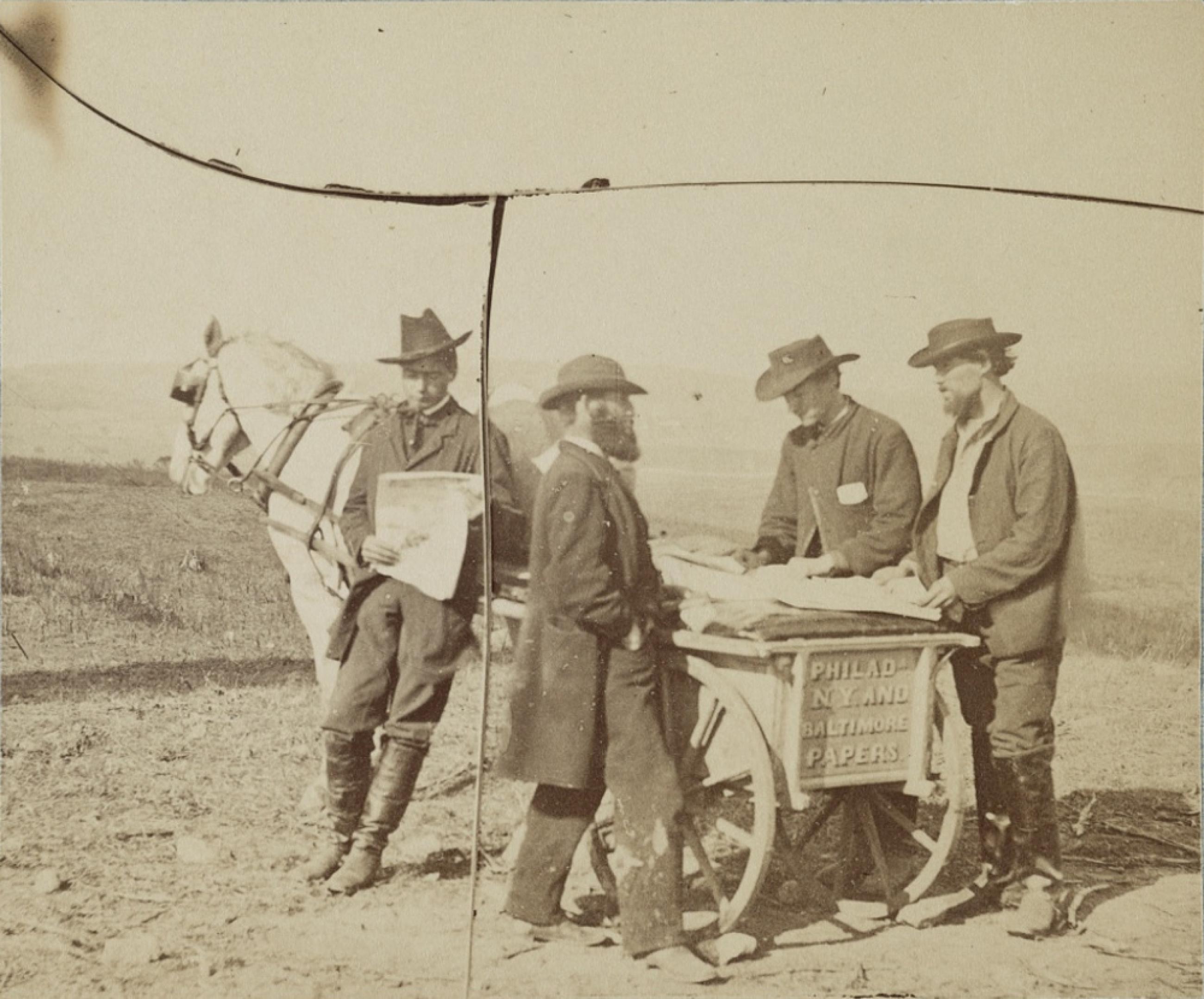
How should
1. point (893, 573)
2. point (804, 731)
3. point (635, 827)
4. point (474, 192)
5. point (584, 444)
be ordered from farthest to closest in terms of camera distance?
point (474, 192) < point (893, 573) < point (584, 444) < point (635, 827) < point (804, 731)

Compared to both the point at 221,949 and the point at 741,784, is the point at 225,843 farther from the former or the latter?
the point at 741,784

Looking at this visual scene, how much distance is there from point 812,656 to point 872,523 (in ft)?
2.12

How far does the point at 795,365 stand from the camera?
487 cm

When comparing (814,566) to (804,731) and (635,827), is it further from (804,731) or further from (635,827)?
(635,827)

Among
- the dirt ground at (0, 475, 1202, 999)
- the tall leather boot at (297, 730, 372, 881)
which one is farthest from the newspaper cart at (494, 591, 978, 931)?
the tall leather boot at (297, 730, 372, 881)

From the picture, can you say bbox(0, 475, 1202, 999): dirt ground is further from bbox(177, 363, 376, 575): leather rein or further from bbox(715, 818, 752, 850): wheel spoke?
bbox(715, 818, 752, 850): wheel spoke

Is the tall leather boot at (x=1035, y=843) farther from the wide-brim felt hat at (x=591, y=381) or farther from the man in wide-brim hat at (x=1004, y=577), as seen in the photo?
the wide-brim felt hat at (x=591, y=381)

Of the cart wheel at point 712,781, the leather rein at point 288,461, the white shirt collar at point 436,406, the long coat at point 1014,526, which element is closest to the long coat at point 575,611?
the cart wheel at point 712,781

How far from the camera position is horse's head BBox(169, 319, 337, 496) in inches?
195

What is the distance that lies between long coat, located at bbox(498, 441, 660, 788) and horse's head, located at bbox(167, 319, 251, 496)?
134cm

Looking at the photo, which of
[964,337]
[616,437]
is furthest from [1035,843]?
[616,437]

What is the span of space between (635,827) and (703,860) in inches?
11.0

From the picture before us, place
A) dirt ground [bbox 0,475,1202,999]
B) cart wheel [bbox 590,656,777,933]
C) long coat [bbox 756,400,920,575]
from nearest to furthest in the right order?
cart wheel [bbox 590,656,777,933] → dirt ground [bbox 0,475,1202,999] → long coat [bbox 756,400,920,575]

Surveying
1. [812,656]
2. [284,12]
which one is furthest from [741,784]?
[284,12]
